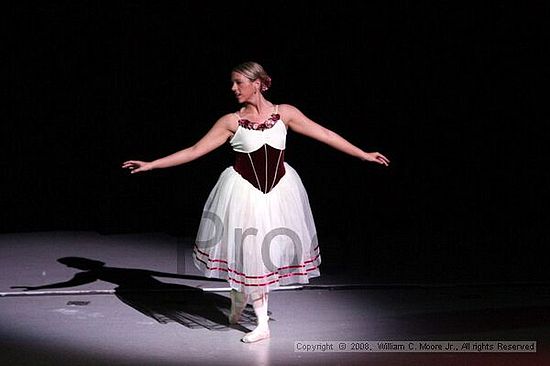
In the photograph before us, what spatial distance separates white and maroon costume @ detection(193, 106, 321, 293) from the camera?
5578mm

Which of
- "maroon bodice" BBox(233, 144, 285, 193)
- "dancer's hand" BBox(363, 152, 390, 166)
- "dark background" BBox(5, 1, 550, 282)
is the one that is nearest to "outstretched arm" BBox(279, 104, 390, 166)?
"dancer's hand" BBox(363, 152, 390, 166)

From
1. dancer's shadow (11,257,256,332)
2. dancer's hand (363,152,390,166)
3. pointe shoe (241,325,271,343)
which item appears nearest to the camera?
pointe shoe (241,325,271,343)

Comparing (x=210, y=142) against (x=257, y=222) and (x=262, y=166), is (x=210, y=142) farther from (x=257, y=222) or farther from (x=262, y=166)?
(x=257, y=222)

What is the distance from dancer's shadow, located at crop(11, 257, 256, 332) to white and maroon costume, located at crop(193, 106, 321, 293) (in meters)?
0.32

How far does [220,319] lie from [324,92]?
3.54 metres

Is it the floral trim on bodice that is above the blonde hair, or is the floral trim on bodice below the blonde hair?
below

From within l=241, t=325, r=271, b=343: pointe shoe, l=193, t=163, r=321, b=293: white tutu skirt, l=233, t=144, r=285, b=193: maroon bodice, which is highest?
l=233, t=144, r=285, b=193: maroon bodice

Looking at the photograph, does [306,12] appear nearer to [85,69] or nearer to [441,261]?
[85,69]

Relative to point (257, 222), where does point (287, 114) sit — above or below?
above

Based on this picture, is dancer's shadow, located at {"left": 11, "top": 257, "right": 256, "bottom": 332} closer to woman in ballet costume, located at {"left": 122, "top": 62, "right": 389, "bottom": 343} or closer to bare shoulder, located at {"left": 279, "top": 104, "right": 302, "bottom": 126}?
woman in ballet costume, located at {"left": 122, "top": 62, "right": 389, "bottom": 343}

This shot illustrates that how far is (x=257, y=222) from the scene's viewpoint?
5.57 meters

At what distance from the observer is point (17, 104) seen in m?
9.68

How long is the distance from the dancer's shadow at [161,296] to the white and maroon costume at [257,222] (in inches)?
12.8

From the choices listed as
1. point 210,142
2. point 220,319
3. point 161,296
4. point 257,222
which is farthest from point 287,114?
point 161,296
